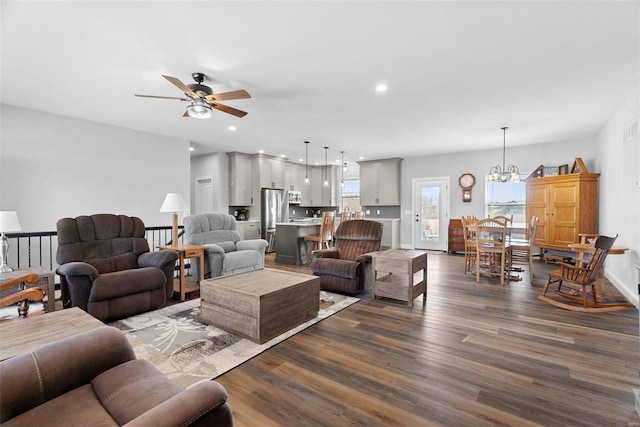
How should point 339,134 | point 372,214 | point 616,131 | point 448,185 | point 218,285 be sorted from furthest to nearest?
point 372,214
point 448,185
point 339,134
point 616,131
point 218,285

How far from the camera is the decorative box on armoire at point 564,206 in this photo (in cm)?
557

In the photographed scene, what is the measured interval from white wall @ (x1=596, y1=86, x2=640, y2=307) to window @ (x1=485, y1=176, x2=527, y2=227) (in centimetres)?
178

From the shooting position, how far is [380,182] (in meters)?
9.01

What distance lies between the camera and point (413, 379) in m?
2.12

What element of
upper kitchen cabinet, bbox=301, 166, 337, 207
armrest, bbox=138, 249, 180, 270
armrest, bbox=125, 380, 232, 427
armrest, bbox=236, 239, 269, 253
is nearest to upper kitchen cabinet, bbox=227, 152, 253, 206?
upper kitchen cabinet, bbox=301, 166, 337, 207

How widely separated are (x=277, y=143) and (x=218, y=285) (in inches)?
177

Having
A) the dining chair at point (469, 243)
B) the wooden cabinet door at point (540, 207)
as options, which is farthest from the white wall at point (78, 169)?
the wooden cabinet door at point (540, 207)

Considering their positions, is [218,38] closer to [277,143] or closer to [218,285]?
[218,285]

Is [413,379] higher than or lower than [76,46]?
lower

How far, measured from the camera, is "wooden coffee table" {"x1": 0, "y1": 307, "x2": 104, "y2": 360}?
1.47 meters

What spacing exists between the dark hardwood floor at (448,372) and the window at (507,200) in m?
4.22

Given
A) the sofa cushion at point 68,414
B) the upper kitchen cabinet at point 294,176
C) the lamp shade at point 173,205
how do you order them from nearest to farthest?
the sofa cushion at point 68,414 → the lamp shade at point 173,205 → the upper kitchen cabinet at point 294,176

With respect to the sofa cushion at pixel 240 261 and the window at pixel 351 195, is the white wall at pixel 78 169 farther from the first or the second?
the window at pixel 351 195

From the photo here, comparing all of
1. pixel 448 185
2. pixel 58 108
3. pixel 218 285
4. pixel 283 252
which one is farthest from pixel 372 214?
pixel 58 108
